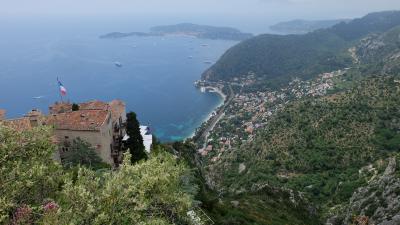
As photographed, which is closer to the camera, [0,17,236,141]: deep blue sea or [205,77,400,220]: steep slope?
[205,77,400,220]: steep slope

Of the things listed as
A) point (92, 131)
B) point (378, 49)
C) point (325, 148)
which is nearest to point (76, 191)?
point (92, 131)

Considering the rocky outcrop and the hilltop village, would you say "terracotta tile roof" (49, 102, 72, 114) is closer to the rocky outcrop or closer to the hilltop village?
the hilltop village

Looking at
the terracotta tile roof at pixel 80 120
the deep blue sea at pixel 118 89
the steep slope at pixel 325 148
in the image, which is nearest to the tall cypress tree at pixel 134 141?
the terracotta tile roof at pixel 80 120

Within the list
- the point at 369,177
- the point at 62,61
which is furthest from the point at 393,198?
the point at 62,61

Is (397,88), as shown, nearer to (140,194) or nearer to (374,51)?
(140,194)

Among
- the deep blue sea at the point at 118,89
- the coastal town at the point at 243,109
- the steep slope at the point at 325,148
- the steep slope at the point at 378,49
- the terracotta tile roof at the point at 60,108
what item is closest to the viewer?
the terracotta tile roof at the point at 60,108

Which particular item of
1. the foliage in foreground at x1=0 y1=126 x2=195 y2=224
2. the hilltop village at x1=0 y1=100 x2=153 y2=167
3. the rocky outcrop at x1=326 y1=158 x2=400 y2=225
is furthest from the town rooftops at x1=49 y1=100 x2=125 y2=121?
the foliage in foreground at x1=0 y1=126 x2=195 y2=224

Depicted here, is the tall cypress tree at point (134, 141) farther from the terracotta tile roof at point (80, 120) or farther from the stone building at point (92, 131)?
the terracotta tile roof at point (80, 120)
